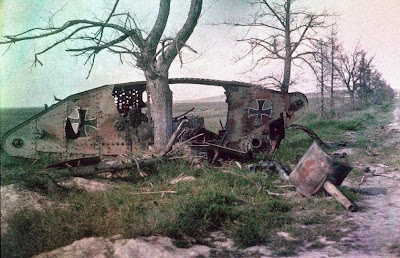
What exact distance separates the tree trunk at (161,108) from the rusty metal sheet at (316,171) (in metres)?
3.85

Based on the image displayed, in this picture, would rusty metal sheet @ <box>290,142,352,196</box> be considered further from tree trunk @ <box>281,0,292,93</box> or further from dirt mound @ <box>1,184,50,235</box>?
tree trunk @ <box>281,0,292,93</box>

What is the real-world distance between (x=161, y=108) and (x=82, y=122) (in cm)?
256

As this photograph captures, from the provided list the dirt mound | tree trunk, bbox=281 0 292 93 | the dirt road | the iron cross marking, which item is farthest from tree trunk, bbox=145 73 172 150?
tree trunk, bbox=281 0 292 93

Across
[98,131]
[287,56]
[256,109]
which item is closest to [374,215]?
[256,109]

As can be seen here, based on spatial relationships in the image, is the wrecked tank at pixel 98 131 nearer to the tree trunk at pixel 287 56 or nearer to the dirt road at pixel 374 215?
the dirt road at pixel 374 215

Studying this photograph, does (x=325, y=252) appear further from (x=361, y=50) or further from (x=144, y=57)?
(x=361, y=50)

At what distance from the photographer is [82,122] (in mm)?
9781

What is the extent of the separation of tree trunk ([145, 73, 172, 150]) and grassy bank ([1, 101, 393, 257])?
2.18 metres

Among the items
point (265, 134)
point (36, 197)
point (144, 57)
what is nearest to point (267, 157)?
point (265, 134)

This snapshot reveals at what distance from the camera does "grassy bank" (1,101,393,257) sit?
4.08 m

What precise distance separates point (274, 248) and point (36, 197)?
362 cm

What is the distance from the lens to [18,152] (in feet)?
31.4

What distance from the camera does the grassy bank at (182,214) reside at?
4078mm

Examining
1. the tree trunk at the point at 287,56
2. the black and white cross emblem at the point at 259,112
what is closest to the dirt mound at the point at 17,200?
the black and white cross emblem at the point at 259,112
